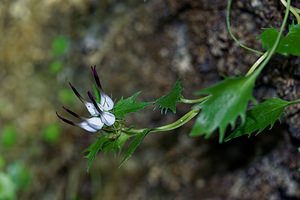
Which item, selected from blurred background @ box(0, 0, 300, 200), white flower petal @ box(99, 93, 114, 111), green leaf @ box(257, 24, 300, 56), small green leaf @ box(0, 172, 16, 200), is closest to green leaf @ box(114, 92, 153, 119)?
white flower petal @ box(99, 93, 114, 111)

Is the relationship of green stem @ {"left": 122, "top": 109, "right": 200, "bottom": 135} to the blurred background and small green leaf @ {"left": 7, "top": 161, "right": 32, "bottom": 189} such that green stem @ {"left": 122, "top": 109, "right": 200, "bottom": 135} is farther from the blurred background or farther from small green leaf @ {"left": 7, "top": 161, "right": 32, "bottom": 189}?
small green leaf @ {"left": 7, "top": 161, "right": 32, "bottom": 189}

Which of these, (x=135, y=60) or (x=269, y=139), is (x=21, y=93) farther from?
(x=269, y=139)

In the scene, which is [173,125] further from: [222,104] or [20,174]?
[20,174]

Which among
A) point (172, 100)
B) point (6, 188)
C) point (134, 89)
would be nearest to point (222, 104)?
point (172, 100)

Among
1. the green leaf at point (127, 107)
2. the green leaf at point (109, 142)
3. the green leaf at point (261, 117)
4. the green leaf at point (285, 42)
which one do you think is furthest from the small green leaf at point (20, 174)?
the green leaf at point (285, 42)

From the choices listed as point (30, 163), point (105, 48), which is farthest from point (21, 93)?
point (105, 48)

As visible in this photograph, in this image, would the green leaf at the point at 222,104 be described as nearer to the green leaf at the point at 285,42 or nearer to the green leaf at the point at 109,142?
the green leaf at the point at 285,42

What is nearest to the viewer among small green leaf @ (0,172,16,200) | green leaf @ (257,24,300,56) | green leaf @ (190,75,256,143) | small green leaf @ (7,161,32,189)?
green leaf @ (190,75,256,143)
